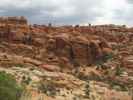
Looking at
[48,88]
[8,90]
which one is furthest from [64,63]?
[8,90]

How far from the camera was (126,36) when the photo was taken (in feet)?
300

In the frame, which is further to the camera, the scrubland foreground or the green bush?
the scrubland foreground

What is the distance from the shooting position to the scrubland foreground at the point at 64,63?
55.5 metres

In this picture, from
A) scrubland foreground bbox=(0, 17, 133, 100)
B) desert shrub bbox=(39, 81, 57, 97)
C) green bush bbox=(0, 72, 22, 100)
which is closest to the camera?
green bush bbox=(0, 72, 22, 100)

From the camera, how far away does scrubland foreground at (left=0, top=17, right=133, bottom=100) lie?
5552cm

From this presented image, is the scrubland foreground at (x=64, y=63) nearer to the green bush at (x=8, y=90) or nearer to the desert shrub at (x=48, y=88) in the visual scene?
the desert shrub at (x=48, y=88)

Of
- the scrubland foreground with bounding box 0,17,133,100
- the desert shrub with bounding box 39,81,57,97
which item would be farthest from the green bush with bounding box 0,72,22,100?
the desert shrub with bounding box 39,81,57,97

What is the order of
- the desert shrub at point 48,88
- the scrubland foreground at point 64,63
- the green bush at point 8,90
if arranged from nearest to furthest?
the green bush at point 8,90, the desert shrub at point 48,88, the scrubland foreground at point 64,63

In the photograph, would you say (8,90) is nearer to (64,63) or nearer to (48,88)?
(48,88)

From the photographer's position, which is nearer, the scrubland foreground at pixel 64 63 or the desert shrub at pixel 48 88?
the desert shrub at pixel 48 88

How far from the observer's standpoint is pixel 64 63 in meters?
69.0

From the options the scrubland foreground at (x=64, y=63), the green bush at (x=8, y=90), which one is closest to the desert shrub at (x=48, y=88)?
the scrubland foreground at (x=64, y=63)

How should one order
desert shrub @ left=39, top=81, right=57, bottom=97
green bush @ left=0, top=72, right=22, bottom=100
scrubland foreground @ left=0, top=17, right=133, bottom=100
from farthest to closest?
1. scrubland foreground @ left=0, top=17, right=133, bottom=100
2. desert shrub @ left=39, top=81, right=57, bottom=97
3. green bush @ left=0, top=72, right=22, bottom=100

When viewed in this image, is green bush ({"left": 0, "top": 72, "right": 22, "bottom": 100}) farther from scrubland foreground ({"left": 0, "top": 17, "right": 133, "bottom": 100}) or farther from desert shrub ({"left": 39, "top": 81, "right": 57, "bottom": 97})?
desert shrub ({"left": 39, "top": 81, "right": 57, "bottom": 97})
